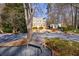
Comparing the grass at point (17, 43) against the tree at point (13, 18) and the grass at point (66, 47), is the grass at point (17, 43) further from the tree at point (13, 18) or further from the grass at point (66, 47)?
the grass at point (66, 47)

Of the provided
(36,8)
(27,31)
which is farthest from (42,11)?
A: (27,31)

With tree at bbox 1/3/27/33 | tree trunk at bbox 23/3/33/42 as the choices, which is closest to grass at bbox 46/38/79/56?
tree trunk at bbox 23/3/33/42

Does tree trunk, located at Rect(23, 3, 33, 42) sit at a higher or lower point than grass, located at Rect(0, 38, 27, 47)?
higher

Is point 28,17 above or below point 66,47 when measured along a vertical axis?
above

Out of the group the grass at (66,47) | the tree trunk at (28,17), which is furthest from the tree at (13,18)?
the grass at (66,47)

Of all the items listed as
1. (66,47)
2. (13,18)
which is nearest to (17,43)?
(13,18)

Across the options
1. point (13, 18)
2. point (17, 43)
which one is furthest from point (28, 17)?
point (17, 43)

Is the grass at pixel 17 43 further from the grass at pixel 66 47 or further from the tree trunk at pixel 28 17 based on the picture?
the grass at pixel 66 47

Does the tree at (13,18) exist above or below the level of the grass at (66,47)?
above

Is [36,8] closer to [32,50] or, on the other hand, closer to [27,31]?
[27,31]

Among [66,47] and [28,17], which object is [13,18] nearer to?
[28,17]

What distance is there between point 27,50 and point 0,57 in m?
0.23

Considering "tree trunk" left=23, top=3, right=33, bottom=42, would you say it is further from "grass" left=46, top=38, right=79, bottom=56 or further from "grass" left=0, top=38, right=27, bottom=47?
"grass" left=46, top=38, right=79, bottom=56

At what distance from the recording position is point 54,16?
1612mm
